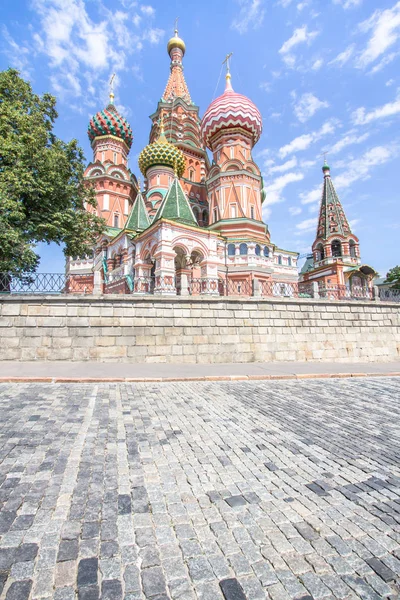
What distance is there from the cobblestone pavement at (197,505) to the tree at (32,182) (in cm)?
833

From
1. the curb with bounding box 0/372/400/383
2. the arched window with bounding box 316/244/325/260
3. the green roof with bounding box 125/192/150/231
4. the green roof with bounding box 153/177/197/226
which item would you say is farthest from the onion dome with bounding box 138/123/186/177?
the curb with bounding box 0/372/400/383

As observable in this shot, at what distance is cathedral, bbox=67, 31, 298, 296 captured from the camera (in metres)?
18.7

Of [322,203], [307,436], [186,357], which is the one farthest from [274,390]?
[322,203]

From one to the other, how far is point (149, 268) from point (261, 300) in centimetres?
985

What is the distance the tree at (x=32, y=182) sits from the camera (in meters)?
10.5

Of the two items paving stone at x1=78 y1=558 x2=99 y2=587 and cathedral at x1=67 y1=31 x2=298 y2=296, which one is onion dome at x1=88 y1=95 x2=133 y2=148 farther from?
paving stone at x1=78 y1=558 x2=99 y2=587

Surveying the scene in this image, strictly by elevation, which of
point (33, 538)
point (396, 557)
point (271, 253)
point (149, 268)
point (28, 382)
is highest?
point (271, 253)

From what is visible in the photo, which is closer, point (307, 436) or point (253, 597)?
point (253, 597)

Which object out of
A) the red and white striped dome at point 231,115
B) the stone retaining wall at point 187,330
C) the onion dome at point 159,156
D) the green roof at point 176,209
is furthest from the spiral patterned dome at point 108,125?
the stone retaining wall at point 187,330

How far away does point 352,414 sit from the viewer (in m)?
4.46

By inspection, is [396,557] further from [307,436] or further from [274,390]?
[274,390]

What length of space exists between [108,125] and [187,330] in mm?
28788

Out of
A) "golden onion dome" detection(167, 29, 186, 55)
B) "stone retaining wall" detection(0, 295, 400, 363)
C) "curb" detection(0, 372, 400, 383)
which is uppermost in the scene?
"golden onion dome" detection(167, 29, 186, 55)

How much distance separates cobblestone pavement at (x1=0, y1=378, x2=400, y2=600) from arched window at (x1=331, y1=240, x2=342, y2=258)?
33.3 metres
